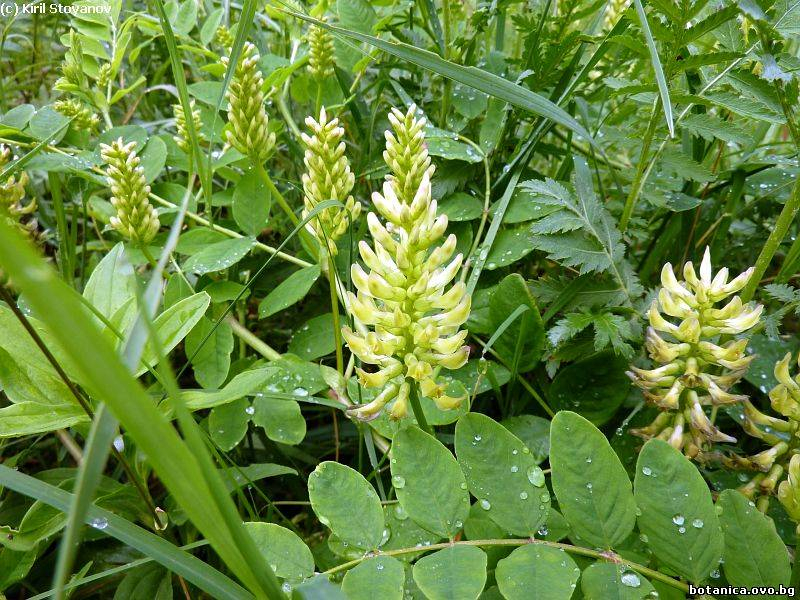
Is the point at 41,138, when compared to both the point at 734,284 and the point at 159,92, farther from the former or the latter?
the point at 734,284

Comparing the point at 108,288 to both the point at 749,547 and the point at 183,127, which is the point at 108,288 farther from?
the point at 749,547

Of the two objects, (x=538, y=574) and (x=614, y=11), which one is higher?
(x=614, y=11)

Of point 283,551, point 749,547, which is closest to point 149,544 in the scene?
point 283,551

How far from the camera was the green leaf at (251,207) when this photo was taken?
1.62 metres

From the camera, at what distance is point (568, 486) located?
0.95m

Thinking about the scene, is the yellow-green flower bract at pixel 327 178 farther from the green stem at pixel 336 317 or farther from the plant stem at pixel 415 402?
the plant stem at pixel 415 402

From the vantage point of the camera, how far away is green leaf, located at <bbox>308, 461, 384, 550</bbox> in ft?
3.14

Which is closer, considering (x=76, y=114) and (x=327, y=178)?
(x=327, y=178)

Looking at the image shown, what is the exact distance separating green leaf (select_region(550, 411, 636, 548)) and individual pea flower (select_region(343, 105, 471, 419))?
0.59ft

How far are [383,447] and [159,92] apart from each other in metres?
1.99

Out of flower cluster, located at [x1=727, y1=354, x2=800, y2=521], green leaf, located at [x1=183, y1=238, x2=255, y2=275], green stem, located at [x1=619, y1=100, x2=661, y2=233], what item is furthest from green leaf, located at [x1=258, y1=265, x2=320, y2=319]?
flower cluster, located at [x1=727, y1=354, x2=800, y2=521]

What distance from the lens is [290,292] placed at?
4.91ft

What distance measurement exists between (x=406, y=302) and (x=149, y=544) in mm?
475

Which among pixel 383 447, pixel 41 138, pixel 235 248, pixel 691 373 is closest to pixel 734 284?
pixel 691 373
